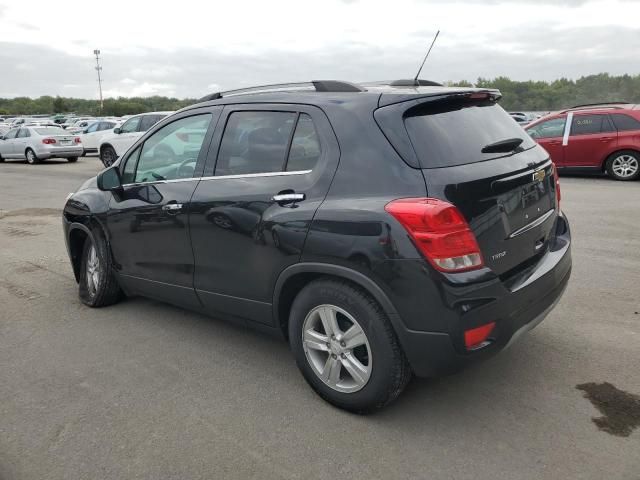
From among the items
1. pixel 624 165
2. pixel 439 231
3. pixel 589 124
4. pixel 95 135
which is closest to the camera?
pixel 439 231

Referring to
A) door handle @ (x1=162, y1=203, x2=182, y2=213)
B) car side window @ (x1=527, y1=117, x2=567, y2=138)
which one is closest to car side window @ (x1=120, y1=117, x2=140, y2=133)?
car side window @ (x1=527, y1=117, x2=567, y2=138)

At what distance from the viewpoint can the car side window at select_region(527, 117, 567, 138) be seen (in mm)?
12719

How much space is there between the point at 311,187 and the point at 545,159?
4.93 ft

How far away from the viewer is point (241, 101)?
3.73 metres

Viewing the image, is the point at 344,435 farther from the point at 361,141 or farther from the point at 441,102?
the point at 441,102

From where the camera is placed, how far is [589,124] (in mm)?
12305

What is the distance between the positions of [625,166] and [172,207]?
10.9m

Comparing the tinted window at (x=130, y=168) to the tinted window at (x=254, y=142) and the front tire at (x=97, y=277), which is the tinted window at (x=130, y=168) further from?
the tinted window at (x=254, y=142)

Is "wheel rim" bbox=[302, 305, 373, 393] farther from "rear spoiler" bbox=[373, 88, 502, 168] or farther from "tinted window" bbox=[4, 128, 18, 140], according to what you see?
"tinted window" bbox=[4, 128, 18, 140]

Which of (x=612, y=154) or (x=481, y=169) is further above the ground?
(x=481, y=169)

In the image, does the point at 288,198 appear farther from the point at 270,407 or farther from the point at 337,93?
the point at 270,407

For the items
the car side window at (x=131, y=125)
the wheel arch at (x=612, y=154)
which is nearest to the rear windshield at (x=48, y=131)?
the car side window at (x=131, y=125)

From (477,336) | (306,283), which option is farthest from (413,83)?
(477,336)

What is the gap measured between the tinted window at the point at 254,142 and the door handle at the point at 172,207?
1.26 feet
